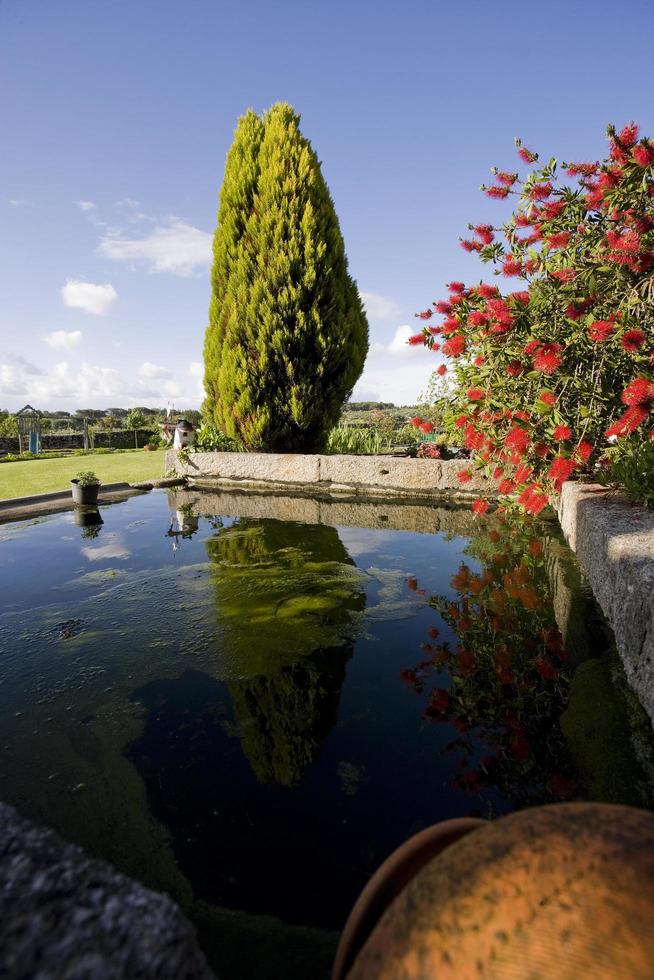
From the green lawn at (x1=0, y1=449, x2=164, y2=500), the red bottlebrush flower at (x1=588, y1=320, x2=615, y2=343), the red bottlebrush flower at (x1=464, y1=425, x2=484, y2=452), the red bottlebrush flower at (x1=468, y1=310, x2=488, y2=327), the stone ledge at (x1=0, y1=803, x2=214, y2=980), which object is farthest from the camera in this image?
the green lawn at (x1=0, y1=449, x2=164, y2=500)

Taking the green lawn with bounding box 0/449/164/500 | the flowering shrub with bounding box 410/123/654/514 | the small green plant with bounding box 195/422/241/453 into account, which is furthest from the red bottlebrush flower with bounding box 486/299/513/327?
the green lawn with bounding box 0/449/164/500

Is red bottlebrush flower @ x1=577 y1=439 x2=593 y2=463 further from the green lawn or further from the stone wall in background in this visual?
the stone wall in background

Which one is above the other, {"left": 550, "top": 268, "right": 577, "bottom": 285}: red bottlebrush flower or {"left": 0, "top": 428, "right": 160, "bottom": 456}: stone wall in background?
{"left": 550, "top": 268, "right": 577, "bottom": 285}: red bottlebrush flower

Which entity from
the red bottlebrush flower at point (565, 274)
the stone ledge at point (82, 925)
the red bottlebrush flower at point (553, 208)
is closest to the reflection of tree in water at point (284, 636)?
the stone ledge at point (82, 925)

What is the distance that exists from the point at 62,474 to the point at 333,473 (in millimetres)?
6020

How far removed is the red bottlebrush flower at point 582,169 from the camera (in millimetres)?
4797

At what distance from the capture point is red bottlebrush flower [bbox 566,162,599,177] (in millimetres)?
4797

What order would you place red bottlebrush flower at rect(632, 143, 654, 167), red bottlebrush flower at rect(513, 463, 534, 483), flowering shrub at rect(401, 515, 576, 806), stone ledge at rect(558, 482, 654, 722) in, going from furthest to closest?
red bottlebrush flower at rect(513, 463, 534, 483) → red bottlebrush flower at rect(632, 143, 654, 167) → stone ledge at rect(558, 482, 654, 722) → flowering shrub at rect(401, 515, 576, 806)

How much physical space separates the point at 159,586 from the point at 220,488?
18.4 feet

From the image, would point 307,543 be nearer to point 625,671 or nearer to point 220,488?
point 625,671

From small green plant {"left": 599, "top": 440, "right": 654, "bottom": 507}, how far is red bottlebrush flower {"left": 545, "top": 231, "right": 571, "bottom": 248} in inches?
82.9

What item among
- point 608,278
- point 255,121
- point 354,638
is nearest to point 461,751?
point 354,638

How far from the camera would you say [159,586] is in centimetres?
396

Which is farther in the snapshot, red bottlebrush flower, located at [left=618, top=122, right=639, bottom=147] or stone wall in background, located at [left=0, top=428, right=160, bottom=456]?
stone wall in background, located at [left=0, top=428, right=160, bottom=456]
